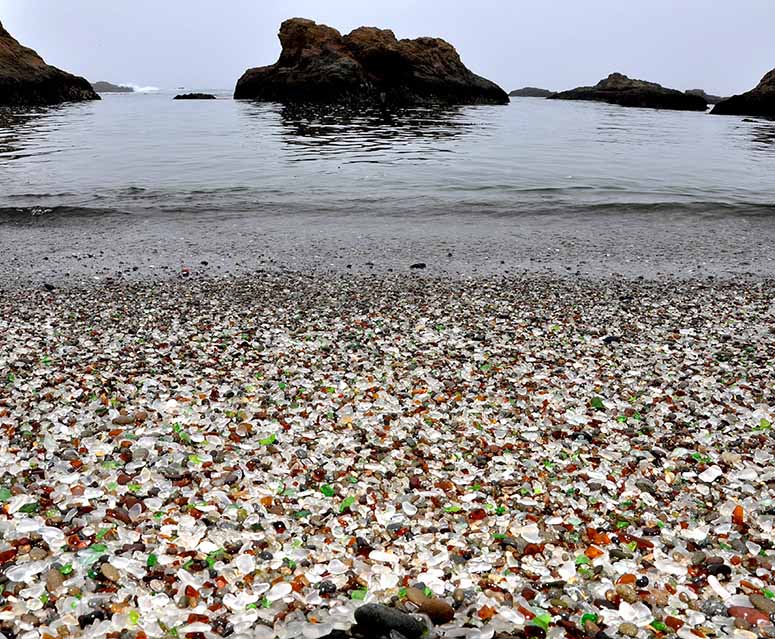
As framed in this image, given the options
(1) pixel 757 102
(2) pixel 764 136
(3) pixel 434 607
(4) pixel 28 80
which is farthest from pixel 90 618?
(1) pixel 757 102

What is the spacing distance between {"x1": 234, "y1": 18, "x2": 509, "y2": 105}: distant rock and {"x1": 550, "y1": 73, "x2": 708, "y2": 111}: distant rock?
96.2 ft

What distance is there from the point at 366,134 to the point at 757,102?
60678mm

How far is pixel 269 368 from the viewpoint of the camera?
568 cm

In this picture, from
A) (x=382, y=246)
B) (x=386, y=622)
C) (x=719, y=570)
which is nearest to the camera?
(x=386, y=622)

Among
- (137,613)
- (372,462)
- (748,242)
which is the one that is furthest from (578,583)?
(748,242)

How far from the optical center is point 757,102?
2813 inches

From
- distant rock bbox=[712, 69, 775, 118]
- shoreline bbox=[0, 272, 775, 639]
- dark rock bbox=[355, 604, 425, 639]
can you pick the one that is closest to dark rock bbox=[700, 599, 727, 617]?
shoreline bbox=[0, 272, 775, 639]

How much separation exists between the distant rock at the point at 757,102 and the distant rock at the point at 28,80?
8343cm

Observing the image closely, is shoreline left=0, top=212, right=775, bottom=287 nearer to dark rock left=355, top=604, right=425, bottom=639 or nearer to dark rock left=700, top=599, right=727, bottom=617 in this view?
dark rock left=700, top=599, right=727, bottom=617

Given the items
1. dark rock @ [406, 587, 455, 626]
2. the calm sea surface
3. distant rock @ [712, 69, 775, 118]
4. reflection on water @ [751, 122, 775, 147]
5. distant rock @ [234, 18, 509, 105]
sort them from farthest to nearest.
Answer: distant rock @ [234, 18, 509, 105] → distant rock @ [712, 69, 775, 118] → reflection on water @ [751, 122, 775, 147] → the calm sea surface → dark rock @ [406, 587, 455, 626]

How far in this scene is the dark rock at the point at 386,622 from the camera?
2.73 meters

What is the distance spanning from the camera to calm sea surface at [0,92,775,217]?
16.1 m

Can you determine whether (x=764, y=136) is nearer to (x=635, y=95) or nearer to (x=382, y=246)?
(x=382, y=246)

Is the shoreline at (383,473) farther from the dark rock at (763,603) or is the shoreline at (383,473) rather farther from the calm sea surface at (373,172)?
the calm sea surface at (373,172)
